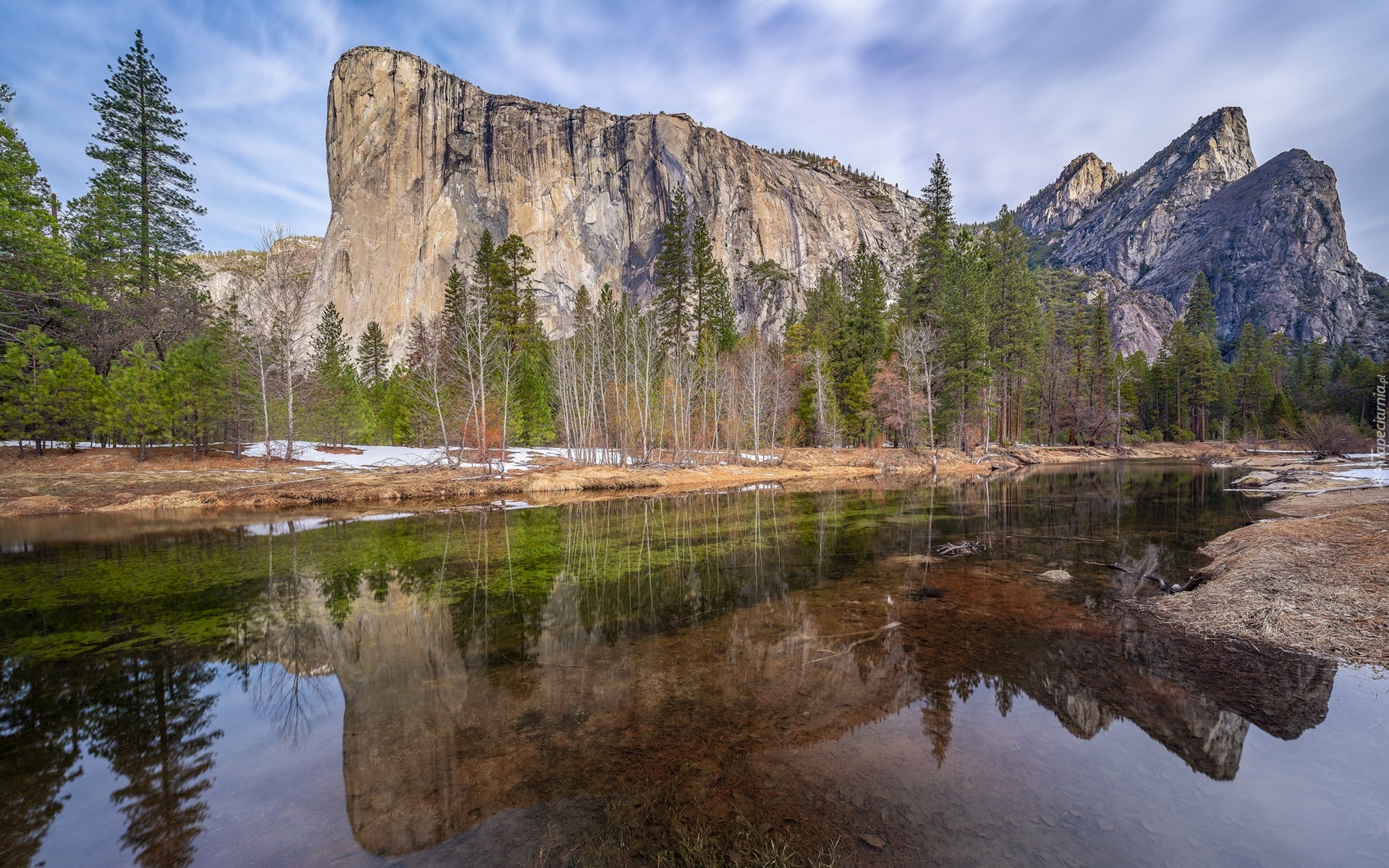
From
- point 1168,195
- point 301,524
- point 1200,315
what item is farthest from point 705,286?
point 1168,195

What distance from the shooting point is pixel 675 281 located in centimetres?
4559

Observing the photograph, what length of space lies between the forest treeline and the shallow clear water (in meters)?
20.2

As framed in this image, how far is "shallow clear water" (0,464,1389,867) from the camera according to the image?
143 inches

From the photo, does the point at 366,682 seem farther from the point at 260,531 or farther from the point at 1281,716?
the point at 260,531

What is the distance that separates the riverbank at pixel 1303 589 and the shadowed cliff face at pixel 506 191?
99374 millimetres

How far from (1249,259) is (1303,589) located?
7739 inches

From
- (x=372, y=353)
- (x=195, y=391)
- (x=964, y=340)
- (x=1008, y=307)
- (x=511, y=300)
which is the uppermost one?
(x=1008, y=307)

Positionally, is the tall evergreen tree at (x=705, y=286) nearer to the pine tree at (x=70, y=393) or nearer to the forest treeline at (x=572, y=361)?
the forest treeline at (x=572, y=361)

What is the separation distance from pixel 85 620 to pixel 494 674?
25.8 ft

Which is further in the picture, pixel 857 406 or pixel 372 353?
pixel 372 353

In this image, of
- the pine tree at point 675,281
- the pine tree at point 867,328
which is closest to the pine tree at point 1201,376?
the pine tree at point 867,328

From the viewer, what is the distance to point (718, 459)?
3784cm

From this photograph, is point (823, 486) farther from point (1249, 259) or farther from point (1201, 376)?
point (1249, 259)

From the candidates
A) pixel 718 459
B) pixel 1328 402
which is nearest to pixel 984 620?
pixel 718 459
